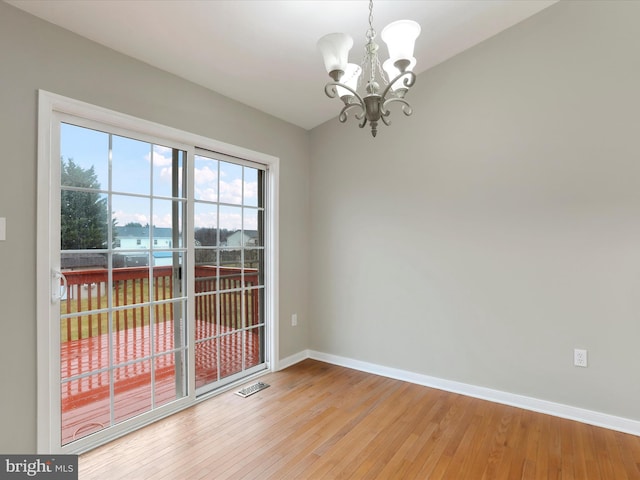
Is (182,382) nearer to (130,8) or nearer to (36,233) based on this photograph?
(36,233)

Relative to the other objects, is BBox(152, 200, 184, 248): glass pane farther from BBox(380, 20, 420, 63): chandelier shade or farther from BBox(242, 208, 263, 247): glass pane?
BBox(380, 20, 420, 63): chandelier shade

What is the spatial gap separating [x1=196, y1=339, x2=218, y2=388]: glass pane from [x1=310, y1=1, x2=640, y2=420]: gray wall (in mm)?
1318

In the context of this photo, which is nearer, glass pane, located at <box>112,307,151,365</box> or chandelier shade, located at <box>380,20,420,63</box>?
chandelier shade, located at <box>380,20,420,63</box>

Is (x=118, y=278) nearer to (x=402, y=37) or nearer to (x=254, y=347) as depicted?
(x=254, y=347)

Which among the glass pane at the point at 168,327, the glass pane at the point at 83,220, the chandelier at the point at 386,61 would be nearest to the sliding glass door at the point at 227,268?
the glass pane at the point at 168,327

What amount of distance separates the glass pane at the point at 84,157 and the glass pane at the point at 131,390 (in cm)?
127

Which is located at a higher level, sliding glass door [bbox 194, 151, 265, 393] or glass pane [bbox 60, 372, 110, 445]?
sliding glass door [bbox 194, 151, 265, 393]

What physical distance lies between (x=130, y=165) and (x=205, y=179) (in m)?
0.63

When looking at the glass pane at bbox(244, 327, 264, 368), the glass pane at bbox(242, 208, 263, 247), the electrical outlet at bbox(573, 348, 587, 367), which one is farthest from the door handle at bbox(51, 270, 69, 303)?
the electrical outlet at bbox(573, 348, 587, 367)

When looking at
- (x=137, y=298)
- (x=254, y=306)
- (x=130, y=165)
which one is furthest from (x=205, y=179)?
(x=254, y=306)

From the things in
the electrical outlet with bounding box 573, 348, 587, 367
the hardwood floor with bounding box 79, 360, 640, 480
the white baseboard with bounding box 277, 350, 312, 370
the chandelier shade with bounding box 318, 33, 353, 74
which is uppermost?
the chandelier shade with bounding box 318, 33, 353, 74

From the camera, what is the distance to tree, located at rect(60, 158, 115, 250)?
210 centimetres

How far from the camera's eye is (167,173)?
8.64 ft

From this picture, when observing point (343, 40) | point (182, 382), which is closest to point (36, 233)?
point (182, 382)
